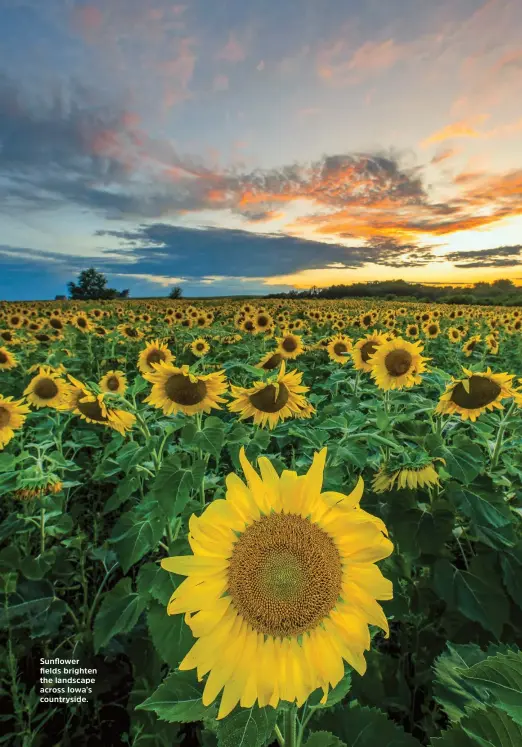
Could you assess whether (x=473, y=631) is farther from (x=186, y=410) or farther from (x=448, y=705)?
(x=186, y=410)

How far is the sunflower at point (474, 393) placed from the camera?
9.50ft

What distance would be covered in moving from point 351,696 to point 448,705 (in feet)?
3.03

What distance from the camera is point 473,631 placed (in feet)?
7.16

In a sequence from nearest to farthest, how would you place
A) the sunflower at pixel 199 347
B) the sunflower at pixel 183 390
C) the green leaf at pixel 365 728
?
the green leaf at pixel 365 728 → the sunflower at pixel 183 390 → the sunflower at pixel 199 347

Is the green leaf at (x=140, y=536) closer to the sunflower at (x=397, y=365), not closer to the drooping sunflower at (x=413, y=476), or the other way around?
the drooping sunflower at (x=413, y=476)

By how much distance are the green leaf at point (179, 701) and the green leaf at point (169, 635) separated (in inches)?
23.0

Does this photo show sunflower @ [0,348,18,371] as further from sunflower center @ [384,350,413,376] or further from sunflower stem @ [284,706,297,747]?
sunflower stem @ [284,706,297,747]

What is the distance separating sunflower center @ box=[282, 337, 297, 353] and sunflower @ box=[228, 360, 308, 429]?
384 centimetres

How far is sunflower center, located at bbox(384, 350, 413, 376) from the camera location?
4.14 metres

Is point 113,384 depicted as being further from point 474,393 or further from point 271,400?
point 474,393

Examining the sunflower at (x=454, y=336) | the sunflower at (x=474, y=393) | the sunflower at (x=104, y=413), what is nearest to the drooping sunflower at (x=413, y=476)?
the sunflower at (x=474, y=393)

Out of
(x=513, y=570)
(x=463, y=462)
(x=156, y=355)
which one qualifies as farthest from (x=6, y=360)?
(x=513, y=570)

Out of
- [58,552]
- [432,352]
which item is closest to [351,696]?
[58,552]

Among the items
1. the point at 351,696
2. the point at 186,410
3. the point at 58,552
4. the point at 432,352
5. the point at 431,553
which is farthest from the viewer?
the point at 432,352
